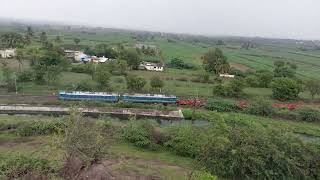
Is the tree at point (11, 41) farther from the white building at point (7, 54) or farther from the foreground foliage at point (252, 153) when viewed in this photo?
the foreground foliage at point (252, 153)

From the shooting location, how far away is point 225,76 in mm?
56719

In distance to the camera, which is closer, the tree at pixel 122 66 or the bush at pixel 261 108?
the bush at pixel 261 108

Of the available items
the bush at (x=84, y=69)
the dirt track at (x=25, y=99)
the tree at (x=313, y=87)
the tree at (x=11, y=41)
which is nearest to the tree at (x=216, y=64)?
the tree at (x=313, y=87)

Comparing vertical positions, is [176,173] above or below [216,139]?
below

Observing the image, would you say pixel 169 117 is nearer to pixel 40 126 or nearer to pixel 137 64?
pixel 40 126

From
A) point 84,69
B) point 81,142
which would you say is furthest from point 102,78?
point 81,142

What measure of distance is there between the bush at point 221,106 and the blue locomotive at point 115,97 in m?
3.57

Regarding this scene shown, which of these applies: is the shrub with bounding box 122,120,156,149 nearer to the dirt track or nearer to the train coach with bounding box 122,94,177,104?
the train coach with bounding box 122,94,177,104

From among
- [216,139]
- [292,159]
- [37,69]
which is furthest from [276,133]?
[37,69]

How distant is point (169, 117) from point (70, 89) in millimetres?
12673

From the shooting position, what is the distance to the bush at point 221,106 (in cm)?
3784

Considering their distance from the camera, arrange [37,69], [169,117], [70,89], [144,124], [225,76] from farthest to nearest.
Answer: [225,76] < [37,69] < [70,89] < [169,117] < [144,124]

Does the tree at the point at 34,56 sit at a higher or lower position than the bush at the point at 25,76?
higher

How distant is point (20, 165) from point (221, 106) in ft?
74.9
